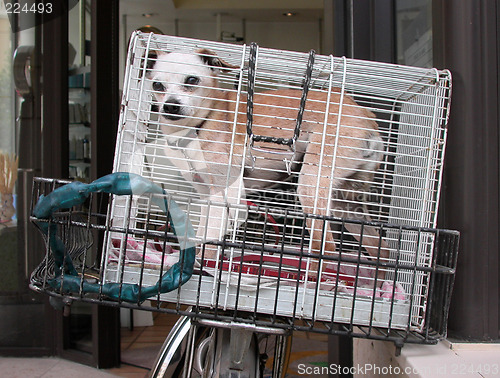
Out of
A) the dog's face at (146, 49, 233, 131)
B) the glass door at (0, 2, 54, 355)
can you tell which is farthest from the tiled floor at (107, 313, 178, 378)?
the dog's face at (146, 49, 233, 131)

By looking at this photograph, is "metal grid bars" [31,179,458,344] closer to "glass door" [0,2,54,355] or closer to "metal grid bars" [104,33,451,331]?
"metal grid bars" [104,33,451,331]

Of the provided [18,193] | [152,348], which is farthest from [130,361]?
[18,193]

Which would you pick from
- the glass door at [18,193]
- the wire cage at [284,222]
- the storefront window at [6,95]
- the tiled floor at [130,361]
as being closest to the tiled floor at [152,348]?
the tiled floor at [130,361]

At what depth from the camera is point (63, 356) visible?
274 cm

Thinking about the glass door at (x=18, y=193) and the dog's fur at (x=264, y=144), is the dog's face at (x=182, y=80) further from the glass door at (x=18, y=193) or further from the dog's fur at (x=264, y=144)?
the glass door at (x=18, y=193)

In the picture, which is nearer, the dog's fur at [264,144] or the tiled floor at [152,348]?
the dog's fur at [264,144]

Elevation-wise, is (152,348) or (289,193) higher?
(289,193)

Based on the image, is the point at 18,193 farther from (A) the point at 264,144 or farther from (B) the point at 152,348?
(A) the point at 264,144

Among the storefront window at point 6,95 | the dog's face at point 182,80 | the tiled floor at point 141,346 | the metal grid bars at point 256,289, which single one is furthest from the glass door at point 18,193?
the metal grid bars at point 256,289

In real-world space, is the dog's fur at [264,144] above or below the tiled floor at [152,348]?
above

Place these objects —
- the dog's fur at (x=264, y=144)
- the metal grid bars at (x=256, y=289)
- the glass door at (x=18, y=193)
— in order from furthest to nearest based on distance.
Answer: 1. the glass door at (x=18, y=193)
2. the dog's fur at (x=264, y=144)
3. the metal grid bars at (x=256, y=289)

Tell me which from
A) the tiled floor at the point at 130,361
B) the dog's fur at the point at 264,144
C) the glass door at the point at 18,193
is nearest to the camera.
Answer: the dog's fur at the point at 264,144

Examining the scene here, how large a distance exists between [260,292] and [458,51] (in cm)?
83

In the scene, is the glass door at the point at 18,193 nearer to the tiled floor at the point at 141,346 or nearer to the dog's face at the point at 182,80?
the tiled floor at the point at 141,346
